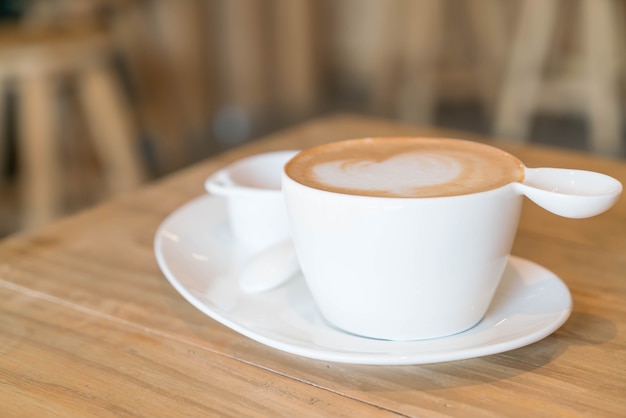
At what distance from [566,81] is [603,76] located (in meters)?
0.11

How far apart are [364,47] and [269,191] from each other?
216cm

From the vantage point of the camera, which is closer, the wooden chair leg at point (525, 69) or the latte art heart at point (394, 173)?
the latte art heart at point (394, 173)

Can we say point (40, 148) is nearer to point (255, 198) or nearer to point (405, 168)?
point (255, 198)

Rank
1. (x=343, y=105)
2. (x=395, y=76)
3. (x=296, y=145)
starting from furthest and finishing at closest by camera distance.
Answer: (x=343, y=105)
(x=395, y=76)
(x=296, y=145)

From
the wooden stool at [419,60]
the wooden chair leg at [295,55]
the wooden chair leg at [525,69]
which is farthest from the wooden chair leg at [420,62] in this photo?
the wooden chair leg at [295,55]

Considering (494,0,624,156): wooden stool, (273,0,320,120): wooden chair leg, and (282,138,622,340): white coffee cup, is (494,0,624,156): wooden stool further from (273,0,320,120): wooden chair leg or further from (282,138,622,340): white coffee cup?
(282,138,622,340): white coffee cup

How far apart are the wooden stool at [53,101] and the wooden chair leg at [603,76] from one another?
1066 mm

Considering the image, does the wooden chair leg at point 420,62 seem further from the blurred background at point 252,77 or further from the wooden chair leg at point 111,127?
the wooden chair leg at point 111,127

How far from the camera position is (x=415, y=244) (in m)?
0.33

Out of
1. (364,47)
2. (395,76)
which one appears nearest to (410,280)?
(395,76)

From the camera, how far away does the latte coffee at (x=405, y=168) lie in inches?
13.7

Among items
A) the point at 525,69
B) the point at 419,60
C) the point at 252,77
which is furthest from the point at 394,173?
the point at 252,77

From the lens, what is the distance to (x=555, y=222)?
0.55m

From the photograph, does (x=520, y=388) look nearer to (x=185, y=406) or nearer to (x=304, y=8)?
(x=185, y=406)
